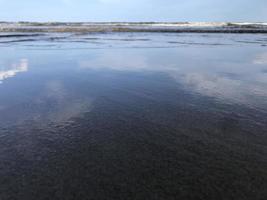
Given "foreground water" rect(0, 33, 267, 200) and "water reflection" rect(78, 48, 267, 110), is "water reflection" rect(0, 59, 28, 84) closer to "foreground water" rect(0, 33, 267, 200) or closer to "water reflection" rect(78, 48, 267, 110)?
"foreground water" rect(0, 33, 267, 200)

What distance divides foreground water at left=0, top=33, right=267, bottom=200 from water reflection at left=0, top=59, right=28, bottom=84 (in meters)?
1.58

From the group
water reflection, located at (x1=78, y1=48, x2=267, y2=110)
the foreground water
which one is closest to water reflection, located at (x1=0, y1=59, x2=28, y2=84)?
the foreground water

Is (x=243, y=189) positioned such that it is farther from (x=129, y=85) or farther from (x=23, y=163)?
(x=129, y=85)

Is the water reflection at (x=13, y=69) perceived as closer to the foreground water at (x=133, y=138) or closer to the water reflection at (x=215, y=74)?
the foreground water at (x=133, y=138)

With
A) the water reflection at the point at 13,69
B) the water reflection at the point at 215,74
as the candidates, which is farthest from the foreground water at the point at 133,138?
the water reflection at the point at 13,69

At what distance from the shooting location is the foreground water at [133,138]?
5.76 metres

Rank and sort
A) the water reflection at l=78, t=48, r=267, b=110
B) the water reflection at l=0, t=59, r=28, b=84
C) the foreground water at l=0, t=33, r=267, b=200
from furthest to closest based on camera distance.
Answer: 1. the water reflection at l=0, t=59, r=28, b=84
2. the water reflection at l=78, t=48, r=267, b=110
3. the foreground water at l=0, t=33, r=267, b=200

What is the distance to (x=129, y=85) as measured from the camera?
46.9 ft

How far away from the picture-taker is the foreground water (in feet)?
18.9

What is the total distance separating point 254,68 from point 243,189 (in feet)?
52.4

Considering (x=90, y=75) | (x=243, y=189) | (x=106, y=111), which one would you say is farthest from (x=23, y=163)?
(x=90, y=75)

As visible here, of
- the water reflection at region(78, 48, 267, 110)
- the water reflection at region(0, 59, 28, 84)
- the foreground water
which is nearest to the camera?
the foreground water

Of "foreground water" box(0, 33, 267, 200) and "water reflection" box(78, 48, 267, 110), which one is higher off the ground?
"foreground water" box(0, 33, 267, 200)

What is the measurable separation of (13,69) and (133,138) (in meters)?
13.9
